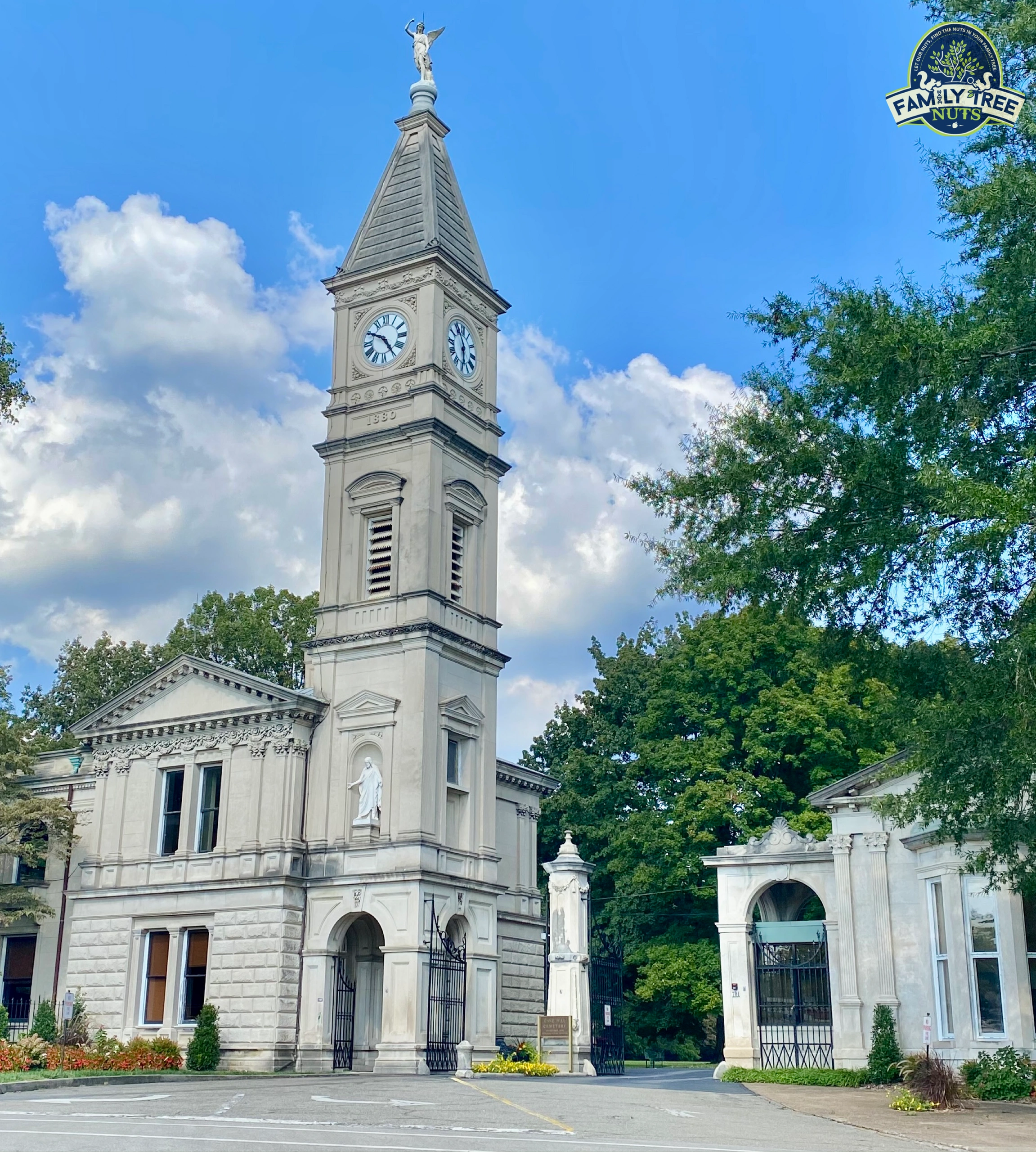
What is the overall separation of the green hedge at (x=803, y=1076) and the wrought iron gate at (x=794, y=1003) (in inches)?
49.8

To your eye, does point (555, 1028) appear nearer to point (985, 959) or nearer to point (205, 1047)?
point (205, 1047)

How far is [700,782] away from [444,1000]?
48.4 ft

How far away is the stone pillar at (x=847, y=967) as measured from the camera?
103 ft

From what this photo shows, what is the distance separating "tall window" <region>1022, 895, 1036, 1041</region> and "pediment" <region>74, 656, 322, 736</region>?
20312 millimetres

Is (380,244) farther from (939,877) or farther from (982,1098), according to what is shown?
(982,1098)

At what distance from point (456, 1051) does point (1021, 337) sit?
23529 millimetres

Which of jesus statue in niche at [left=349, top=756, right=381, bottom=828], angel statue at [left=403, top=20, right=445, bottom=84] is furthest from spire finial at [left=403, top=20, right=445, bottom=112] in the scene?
jesus statue in niche at [left=349, top=756, right=381, bottom=828]

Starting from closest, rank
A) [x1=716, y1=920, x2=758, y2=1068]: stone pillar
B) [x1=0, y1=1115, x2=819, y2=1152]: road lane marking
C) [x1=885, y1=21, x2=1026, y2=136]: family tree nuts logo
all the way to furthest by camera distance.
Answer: [x1=0, y1=1115, x2=819, y2=1152]: road lane marking → [x1=885, y1=21, x2=1026, y2=136]: family tree nuts logo → [x1=716, y1=920, x2=758, y2=1068]: stone pillar

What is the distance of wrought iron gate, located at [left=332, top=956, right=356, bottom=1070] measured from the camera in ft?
119

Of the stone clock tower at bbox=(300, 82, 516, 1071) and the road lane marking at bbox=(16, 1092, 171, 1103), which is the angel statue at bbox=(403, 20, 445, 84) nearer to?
the stone clock tower at bbox=(300, 82, 516, 1071)

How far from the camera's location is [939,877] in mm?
29000

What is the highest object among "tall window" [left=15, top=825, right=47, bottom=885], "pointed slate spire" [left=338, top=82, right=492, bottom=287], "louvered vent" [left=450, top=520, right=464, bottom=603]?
"pointed slate spire" [left=338, top=82, right=492, bottom=287]

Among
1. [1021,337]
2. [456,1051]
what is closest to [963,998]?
[456,1051]

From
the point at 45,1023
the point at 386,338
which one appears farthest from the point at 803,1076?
the point at 386,338
